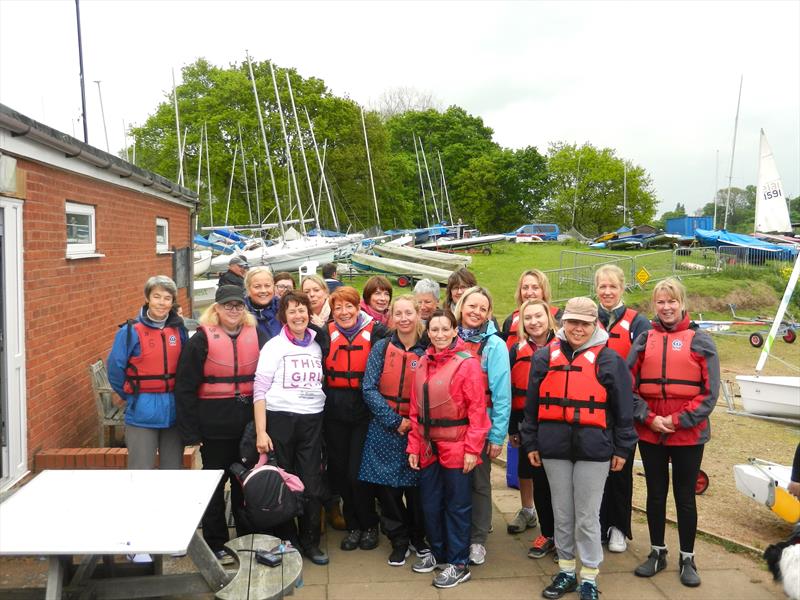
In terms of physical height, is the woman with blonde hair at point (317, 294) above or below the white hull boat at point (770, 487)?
above

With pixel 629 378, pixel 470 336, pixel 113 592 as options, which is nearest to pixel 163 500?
pixel 113 592

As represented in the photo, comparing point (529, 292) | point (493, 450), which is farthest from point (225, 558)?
point (529, 292)

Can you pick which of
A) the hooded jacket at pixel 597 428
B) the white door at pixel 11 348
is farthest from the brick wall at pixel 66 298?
the hooded jacket at pixel 597 428

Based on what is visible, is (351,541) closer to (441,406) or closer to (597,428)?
(441,406)

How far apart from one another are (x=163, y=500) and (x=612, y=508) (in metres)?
2.98

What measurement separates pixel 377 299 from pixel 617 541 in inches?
95.9

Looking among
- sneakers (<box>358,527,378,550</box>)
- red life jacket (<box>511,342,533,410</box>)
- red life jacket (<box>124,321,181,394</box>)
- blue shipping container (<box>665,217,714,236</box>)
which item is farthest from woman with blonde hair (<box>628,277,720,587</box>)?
blue shipping container (<box>665,217,714,236</box>)

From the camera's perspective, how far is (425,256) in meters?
28.7

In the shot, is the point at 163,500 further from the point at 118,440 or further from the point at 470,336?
the point at 118,440

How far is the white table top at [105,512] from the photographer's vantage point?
2.82 metres

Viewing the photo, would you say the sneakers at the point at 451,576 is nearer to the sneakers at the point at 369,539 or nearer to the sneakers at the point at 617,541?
the sneakers at the point at 369,539

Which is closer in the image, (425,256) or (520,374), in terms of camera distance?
(520,374)

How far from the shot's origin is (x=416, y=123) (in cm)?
5834

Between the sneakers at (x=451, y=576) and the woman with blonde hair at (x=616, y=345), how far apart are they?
1111mm
